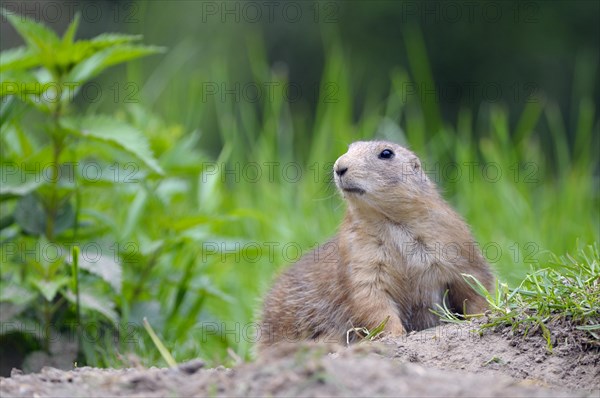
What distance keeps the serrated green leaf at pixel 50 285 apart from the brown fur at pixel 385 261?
3.70 feet

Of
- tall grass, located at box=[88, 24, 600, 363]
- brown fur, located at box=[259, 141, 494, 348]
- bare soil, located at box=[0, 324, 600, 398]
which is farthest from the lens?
tall grass, located at box=[88, 24, 600, 363]

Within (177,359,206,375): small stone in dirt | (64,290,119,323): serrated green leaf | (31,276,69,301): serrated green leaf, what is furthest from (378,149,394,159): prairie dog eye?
(177,359,206,375): small stone in dirt

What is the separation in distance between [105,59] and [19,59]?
1.48 feet

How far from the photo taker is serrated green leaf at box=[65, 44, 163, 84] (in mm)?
5035

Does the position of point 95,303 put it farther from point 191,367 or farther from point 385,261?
point 191,367

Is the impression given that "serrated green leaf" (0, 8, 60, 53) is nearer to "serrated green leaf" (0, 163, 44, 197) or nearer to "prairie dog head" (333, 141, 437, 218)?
"serrated green leaf" (0, 163, 44, 197)

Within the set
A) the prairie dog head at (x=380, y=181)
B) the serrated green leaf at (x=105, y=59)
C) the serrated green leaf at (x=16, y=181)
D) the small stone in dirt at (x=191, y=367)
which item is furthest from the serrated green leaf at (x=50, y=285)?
the small stone in dirt at (x=191, y=367)

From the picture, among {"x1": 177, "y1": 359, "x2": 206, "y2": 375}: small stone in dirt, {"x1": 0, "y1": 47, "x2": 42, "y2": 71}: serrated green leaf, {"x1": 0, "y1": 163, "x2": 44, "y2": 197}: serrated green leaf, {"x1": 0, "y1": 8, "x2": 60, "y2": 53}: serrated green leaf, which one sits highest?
{"x1": 0, "y1": 8, "x2": 60, "y2": 53}: serrated green leaf

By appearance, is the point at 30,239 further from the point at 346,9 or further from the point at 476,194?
the point at 346,9

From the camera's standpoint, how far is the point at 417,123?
26.9ft

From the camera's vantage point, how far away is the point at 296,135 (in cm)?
1032

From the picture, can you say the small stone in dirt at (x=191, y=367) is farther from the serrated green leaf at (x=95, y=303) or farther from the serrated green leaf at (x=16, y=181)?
the serrated green leaf at (x=16, y=181)

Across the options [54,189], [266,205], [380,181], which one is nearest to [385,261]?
[380,181]

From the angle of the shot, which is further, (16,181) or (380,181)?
(16,181)
